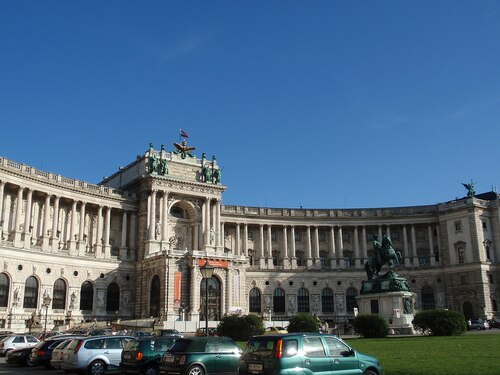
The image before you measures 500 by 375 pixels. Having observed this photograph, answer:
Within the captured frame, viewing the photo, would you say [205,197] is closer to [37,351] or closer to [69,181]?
[69,181]

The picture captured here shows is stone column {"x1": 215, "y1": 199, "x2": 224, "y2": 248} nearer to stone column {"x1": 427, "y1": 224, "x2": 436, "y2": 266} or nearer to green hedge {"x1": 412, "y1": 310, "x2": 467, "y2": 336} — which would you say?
stone column {"x1": 427, "y1": 224, "x2": 436, "y2": 266}

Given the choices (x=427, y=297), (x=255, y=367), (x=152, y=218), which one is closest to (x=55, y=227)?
(x=152, y=218)

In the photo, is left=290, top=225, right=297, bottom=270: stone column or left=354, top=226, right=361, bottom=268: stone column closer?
left=290, top=225, right=297, bottom=270: stone column

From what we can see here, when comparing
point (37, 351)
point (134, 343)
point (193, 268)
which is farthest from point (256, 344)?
point (193, 268)

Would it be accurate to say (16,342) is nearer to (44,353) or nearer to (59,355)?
(44,353)

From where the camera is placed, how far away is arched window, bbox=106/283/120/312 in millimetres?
73875

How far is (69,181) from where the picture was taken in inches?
2879

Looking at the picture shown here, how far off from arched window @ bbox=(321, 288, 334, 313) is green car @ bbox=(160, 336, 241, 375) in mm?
68435

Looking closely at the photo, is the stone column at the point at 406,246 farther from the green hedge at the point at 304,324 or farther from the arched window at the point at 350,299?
the green hedge at the point at 304,324

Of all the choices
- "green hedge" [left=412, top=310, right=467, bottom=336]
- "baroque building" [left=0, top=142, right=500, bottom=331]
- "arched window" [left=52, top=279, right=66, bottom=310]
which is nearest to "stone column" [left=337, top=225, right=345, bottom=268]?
"baroque building" [left=0, top=142, right=500, bottom=331]

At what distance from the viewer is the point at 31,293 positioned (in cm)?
6544

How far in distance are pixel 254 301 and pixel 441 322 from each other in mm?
46661

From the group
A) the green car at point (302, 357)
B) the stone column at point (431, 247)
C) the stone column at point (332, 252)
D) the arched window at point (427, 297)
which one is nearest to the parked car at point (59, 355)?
the green car at point (302, 357)

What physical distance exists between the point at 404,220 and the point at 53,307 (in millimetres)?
57387
